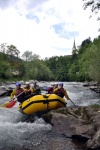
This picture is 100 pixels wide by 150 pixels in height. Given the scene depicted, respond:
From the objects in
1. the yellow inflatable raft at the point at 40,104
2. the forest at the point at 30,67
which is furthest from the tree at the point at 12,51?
Result: the yellow inflatable raft at the point at 40,104

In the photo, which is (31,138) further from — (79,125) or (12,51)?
(12,51)

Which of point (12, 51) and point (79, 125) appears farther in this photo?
point (12, 51)

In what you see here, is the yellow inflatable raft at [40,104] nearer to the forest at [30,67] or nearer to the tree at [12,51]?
the forest at [30,67]

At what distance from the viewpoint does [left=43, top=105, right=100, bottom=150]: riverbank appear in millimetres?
7491

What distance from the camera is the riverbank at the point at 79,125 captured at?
295 inches

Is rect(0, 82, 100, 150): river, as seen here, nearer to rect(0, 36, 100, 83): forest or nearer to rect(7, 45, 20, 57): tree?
rect(0, 36, 100, 83): forest

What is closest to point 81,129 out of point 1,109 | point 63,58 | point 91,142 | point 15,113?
point 91,142

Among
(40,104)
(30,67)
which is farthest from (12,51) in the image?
(40,104)

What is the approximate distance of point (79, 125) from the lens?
28.6 feet

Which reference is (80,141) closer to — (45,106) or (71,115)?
(71,115)

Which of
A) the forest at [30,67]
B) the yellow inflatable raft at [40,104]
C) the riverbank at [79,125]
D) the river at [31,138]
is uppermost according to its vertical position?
the forest at [30,67]

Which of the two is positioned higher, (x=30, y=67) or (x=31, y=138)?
(x=30, y=67)

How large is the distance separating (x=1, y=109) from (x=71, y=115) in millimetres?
5802

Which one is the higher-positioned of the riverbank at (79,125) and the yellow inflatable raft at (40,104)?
the yellow inflatable raft at (40,104)
